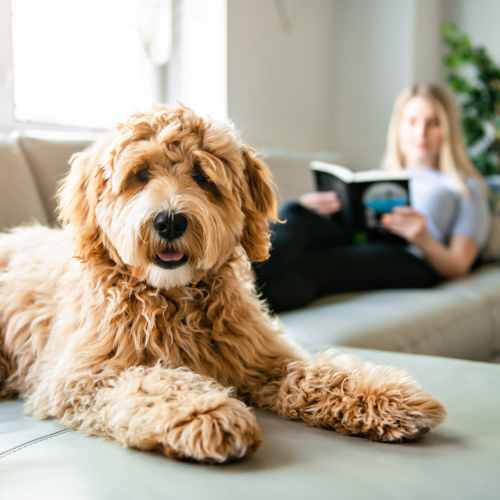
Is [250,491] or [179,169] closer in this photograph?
[250,491]

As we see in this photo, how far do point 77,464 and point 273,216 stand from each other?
71 cm

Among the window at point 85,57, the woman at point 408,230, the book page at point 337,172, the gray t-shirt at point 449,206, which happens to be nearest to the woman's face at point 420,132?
the woman at point 408,230

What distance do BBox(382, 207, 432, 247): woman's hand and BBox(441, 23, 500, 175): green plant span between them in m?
1.85

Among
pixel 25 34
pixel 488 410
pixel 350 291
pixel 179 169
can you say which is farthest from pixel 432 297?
pixel 25 34

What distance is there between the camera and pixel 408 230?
3191mm

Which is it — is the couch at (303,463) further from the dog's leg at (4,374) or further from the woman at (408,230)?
the woman at (408,230)

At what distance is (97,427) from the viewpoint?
4.08ft

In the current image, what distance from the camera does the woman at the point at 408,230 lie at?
8.52 ft

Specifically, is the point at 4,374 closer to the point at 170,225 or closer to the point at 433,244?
the point at 170,225

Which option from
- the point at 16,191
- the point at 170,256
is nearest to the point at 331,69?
the point at 16,191

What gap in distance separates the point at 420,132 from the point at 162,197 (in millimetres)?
2670

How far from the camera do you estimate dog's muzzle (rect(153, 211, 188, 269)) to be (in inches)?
51.1

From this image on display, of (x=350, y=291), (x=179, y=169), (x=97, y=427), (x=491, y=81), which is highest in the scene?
(x=491, y=81)

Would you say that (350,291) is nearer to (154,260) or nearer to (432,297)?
(432,297)
